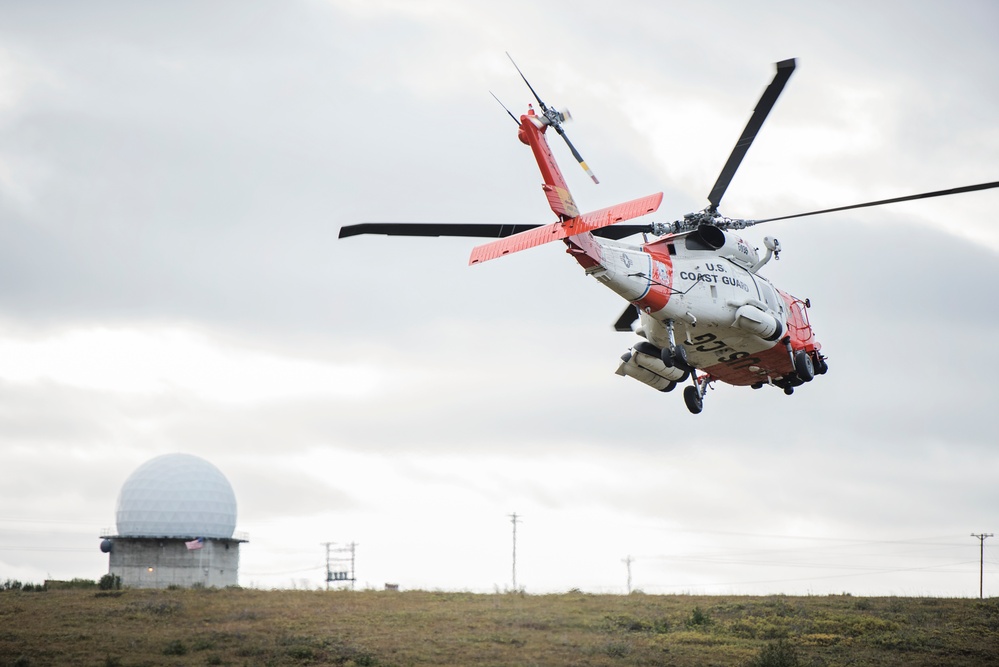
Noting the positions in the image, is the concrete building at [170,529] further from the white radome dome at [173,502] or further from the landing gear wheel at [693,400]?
the landing gear wheel at [693,400]

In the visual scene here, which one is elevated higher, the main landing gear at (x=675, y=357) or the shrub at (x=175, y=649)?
the main landing gear at (x=675, y=357)

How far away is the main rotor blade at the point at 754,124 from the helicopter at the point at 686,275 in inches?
1.1

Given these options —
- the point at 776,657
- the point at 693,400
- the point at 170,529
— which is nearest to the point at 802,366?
the point at 693,400

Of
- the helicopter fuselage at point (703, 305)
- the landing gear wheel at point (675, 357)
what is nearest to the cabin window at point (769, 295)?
the helicopter fuselage at point (703, 305)

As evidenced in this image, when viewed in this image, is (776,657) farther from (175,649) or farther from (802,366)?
(175,649)

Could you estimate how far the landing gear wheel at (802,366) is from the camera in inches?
1277

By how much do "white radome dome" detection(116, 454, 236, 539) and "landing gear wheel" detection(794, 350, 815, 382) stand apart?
53.6m

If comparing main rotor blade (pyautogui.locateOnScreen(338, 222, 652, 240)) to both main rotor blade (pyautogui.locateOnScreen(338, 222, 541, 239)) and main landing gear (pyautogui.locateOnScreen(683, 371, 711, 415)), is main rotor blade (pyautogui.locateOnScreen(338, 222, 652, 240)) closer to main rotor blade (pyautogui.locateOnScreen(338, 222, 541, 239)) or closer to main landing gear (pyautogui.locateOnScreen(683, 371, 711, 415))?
main rotor blade (pyautogui.locateOnScreen(338, 222, 541, 239))

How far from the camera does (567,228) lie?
27.0m

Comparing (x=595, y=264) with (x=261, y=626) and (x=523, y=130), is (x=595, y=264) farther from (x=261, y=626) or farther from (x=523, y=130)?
(x=261, y=626)

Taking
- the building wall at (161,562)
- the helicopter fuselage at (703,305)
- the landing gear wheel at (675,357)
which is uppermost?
the helicopter fuselage at (703,305)

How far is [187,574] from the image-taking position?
7462cm

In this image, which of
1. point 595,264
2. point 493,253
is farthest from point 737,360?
point 493,253

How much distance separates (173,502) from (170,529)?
188cm
